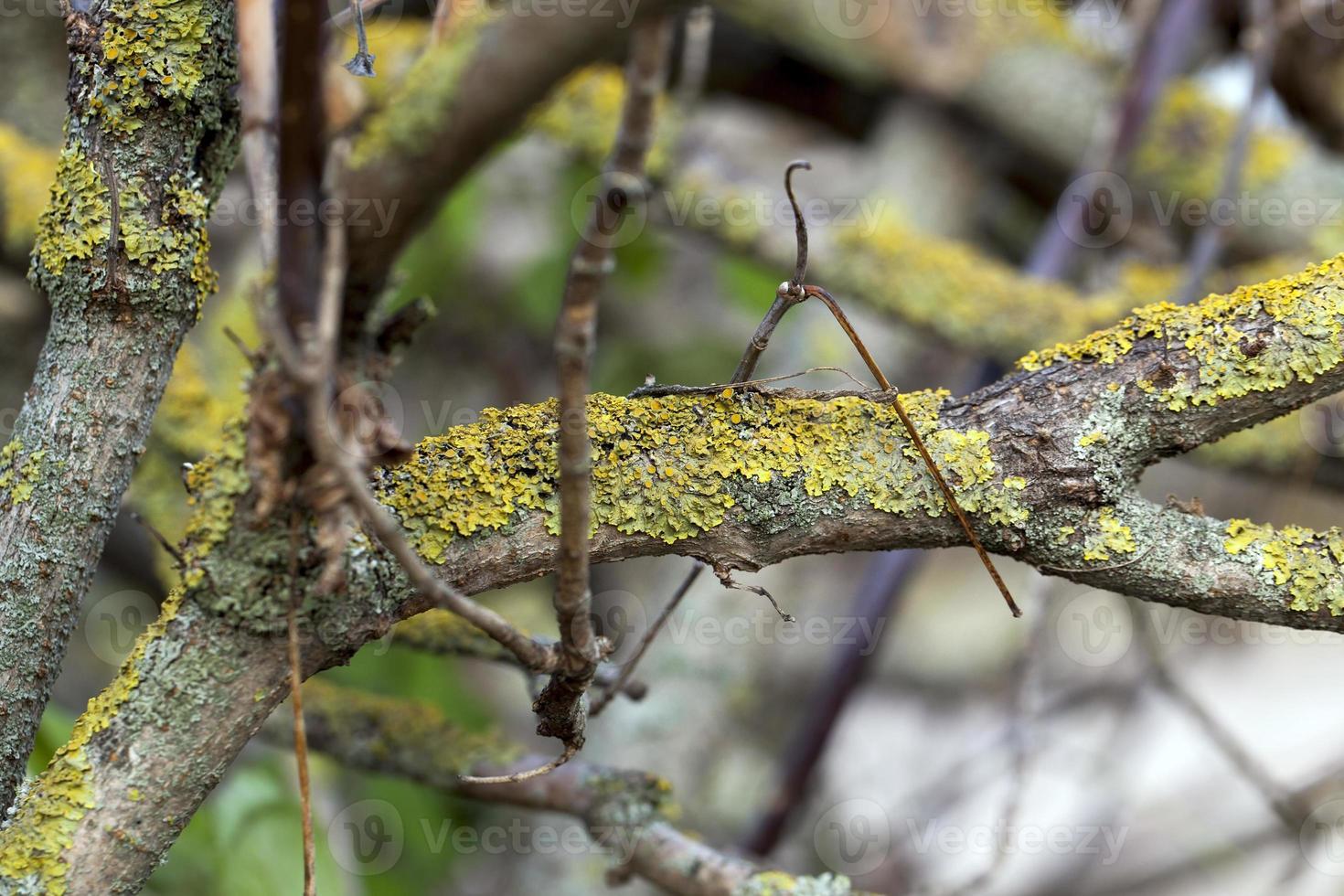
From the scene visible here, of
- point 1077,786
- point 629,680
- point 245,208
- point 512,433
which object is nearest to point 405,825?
point 629,680

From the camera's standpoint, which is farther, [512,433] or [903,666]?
[903,666]

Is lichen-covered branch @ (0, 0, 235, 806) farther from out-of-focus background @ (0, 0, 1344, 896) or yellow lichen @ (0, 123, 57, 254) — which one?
yellow lichen @ (0, 123, 57, 254)

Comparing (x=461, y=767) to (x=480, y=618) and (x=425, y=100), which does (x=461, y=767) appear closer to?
(x=480, y=618)

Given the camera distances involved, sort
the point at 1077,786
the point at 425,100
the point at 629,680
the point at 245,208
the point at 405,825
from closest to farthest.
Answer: the point at 425,100, the point at 629,680, the point at 245,208, the point at 405,825, the point at 1077,786

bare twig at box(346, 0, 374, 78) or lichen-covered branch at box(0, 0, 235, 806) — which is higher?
bare twig at box(346, 0, 374, 78)

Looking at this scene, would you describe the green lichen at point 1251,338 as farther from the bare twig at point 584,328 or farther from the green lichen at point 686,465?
the bare twig at point 584,328

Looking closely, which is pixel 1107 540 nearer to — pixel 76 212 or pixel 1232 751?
pixel 76 212

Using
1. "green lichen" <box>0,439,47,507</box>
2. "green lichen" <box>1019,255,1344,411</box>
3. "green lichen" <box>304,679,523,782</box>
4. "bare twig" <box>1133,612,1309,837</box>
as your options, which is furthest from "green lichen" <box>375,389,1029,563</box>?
"bare twig" <box>1133,612,1309,837</box>
